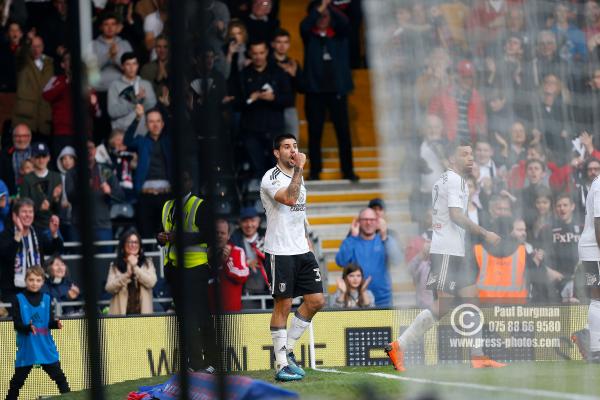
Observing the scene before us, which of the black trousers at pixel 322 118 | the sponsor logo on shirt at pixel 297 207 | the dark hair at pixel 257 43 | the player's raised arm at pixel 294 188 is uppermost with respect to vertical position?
the dark hair at pixel 257 43

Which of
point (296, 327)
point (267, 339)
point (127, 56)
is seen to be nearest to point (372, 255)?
point (267, 339)

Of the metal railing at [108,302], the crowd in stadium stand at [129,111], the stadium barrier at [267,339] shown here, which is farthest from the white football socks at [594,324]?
the crowd in stadium stand at [129,111]

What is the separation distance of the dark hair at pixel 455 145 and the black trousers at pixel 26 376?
19.4 ft

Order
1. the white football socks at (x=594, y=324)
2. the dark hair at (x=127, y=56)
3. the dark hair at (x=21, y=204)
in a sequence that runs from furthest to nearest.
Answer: the dark hair at (x=127, y=56), the dark hair at (x=21, y=204), the white football socks at (x=594, y=324)

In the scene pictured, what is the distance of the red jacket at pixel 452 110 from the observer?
623 centimetres

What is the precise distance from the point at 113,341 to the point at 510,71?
653 cm

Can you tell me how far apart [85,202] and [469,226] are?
234 inches

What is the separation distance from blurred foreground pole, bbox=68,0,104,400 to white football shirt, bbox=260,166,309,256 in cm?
570

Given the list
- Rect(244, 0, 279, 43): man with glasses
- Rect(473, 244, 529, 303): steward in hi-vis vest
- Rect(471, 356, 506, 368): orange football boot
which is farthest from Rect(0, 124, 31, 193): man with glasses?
Rect(471, 356, 506, 368): orange football boot

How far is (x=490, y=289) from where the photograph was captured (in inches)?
445

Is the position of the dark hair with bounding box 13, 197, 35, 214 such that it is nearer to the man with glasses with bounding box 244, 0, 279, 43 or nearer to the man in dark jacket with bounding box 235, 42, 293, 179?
the man in dark jacket with bounding box 235, 42, 293, 179

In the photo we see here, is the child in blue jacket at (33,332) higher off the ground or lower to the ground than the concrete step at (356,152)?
lower

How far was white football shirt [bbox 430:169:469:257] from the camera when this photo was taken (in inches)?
391

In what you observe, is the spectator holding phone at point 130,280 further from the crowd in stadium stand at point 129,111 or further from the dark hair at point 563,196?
the dark hair at point 563,196
